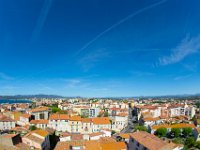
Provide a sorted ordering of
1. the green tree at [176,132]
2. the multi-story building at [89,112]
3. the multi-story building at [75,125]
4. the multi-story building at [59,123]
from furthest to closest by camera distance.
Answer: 1. the multi-story building at [89,112]
2. the multi-story building at [59,123]
3. the multi-story building at [75,125]
4. the green tree at [176,132]

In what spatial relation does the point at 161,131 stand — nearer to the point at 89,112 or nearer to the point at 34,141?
the point at 34,141

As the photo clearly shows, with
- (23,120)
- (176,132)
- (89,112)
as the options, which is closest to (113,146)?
(176,132)

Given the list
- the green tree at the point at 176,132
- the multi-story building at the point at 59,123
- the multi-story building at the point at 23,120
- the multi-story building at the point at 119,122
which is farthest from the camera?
the multi-story building at the point at 119,122

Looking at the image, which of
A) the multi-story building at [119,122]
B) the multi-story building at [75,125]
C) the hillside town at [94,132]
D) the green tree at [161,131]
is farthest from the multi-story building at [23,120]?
the green tree at [161,131]

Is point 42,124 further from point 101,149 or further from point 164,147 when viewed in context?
point 164,147

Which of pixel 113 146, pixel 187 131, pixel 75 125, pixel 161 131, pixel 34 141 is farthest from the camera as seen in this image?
pixel 75 125

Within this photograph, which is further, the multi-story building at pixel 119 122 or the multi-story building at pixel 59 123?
the multi-story building at pixel 119 122

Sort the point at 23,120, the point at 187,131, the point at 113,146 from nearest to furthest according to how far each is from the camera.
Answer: the point at 113,146 < the point at 187,131 < the point at 23,120

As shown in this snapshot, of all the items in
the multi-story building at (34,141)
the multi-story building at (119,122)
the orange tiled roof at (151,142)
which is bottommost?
the multi-story building at (119,122)

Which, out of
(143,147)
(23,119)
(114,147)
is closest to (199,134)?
(114,147)

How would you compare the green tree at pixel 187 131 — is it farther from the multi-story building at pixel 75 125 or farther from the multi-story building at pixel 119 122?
the multi-story building at pixel 75 125

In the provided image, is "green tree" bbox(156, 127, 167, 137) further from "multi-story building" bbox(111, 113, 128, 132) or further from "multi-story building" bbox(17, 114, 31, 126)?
"multi-story building" bbox(17, 114, 31, 126)

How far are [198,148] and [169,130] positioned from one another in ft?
67.5

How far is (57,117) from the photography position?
2842 inches
